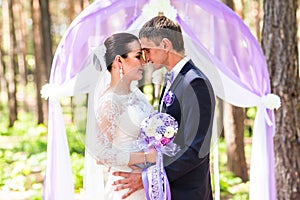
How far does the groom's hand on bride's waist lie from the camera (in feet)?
10.6

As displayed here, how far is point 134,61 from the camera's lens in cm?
317

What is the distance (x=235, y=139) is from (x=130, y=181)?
16.0 ft

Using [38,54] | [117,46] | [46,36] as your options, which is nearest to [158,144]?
[117,46]

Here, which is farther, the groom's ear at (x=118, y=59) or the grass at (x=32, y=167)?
the grass at (x=32, y=167)

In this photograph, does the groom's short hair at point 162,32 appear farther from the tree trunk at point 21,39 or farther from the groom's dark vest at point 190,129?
the tree trunk at point 21,39

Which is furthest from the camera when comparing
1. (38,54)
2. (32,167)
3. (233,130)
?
(38,54)

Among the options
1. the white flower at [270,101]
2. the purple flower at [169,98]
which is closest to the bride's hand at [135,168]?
the purple flower at [169,98]

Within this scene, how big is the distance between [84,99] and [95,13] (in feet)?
1.96

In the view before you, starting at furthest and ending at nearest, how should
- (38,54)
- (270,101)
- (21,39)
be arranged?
1. (21,39)
2. (38,54)
3. (270,101)

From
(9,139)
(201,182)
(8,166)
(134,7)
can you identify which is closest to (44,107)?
(9,139)

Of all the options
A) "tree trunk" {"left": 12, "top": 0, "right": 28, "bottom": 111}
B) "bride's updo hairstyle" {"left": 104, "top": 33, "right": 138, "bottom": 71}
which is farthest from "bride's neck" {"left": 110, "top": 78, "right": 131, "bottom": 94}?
"tree trunk" {"left": 12, "top": 0, "right": 28, "bottom": 111}

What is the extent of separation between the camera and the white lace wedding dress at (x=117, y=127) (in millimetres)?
3119

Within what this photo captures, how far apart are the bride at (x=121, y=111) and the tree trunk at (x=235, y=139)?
178 inches

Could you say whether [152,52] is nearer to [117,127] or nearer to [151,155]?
[117,127]
